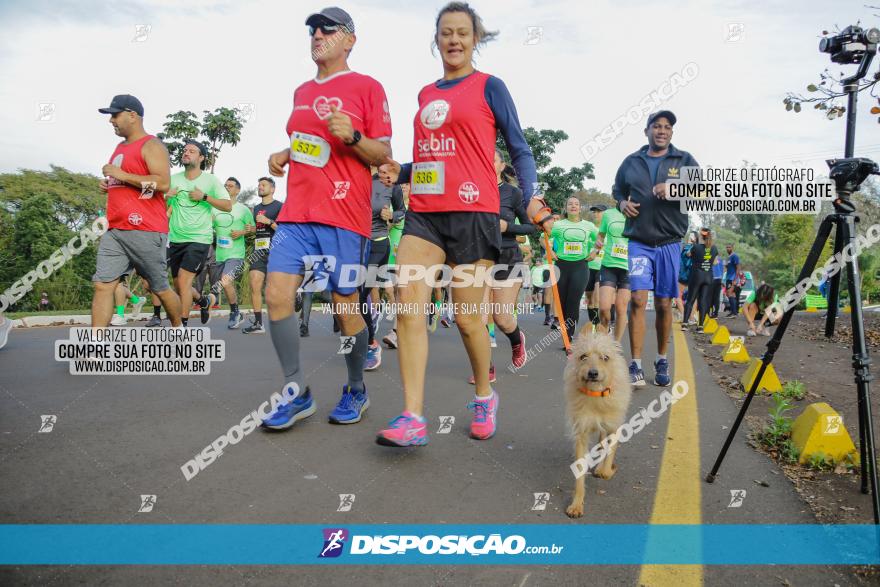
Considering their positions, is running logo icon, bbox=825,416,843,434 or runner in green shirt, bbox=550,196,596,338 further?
runner in green shirt, bbox=550,196,596,338

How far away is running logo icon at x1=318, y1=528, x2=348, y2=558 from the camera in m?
2.41

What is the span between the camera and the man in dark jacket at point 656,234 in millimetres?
6105

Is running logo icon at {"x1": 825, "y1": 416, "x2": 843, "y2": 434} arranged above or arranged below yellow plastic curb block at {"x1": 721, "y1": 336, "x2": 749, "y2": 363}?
above

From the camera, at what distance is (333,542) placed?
2482 millimetres

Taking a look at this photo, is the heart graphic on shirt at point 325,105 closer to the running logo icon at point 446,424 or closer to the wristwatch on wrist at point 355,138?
the wristwatch on wrist at point 355,138

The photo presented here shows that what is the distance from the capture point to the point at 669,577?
7.48ft

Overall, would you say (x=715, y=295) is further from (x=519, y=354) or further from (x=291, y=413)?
(x=291, y=413)

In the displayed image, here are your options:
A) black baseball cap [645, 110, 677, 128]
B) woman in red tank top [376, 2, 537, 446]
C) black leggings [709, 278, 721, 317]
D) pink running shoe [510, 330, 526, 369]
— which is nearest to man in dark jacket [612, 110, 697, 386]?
black baseball cap [645, 110, 677, 128]

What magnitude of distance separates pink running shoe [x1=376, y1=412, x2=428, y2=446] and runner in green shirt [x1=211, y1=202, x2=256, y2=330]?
8.32 m

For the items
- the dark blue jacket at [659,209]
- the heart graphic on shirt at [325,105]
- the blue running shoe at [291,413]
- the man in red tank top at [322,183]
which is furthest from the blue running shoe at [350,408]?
the dark blue jacket at [659,209]

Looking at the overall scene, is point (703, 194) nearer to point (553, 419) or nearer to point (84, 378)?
point (553, 419)

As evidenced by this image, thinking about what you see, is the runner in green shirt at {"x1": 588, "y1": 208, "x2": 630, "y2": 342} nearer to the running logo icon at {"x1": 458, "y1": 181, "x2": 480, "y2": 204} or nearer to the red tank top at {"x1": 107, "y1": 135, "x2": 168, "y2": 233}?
the running logo icon at {"x1": 458, "y1": 181, "x2": 480, "y2": 204}

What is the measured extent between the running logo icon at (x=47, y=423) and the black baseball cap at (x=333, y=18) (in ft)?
10.8

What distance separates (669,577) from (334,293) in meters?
2.76
